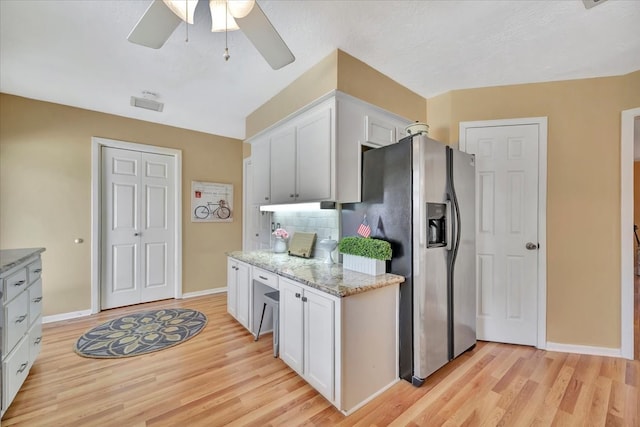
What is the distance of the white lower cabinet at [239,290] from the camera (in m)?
2.80

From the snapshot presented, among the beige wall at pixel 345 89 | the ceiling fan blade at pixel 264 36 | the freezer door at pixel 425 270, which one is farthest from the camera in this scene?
the beige wall at pixel 345 89

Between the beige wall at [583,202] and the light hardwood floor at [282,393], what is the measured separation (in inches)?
13.9

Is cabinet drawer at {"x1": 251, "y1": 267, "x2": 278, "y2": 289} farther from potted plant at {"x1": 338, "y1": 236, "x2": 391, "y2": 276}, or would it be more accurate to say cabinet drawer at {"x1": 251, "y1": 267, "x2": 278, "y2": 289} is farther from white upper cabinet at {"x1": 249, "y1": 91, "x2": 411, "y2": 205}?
white upper cabinet at {"x1": 249, "y1": 91, "x2": 411, "y2": 205}

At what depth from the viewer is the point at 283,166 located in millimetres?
2854

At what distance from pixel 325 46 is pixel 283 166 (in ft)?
3.96

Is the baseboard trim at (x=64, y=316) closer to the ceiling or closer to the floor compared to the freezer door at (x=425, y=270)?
closer to the floor

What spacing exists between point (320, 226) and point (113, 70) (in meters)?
2.52

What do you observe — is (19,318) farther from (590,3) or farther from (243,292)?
(590,3)

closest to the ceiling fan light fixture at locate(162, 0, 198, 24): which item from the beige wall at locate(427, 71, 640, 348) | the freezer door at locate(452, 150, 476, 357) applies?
the freezer door at locate(452, 150, 476, 357)

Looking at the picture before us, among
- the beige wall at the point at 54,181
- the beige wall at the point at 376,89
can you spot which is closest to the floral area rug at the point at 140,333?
the beige wall at the point at 54,181

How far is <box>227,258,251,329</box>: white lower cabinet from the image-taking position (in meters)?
2.80

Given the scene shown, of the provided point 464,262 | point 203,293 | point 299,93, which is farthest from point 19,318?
point 464,262

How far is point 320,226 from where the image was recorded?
291 cm

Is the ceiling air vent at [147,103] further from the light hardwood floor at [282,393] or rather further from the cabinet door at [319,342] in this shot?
the cabinet door at [319,342]
